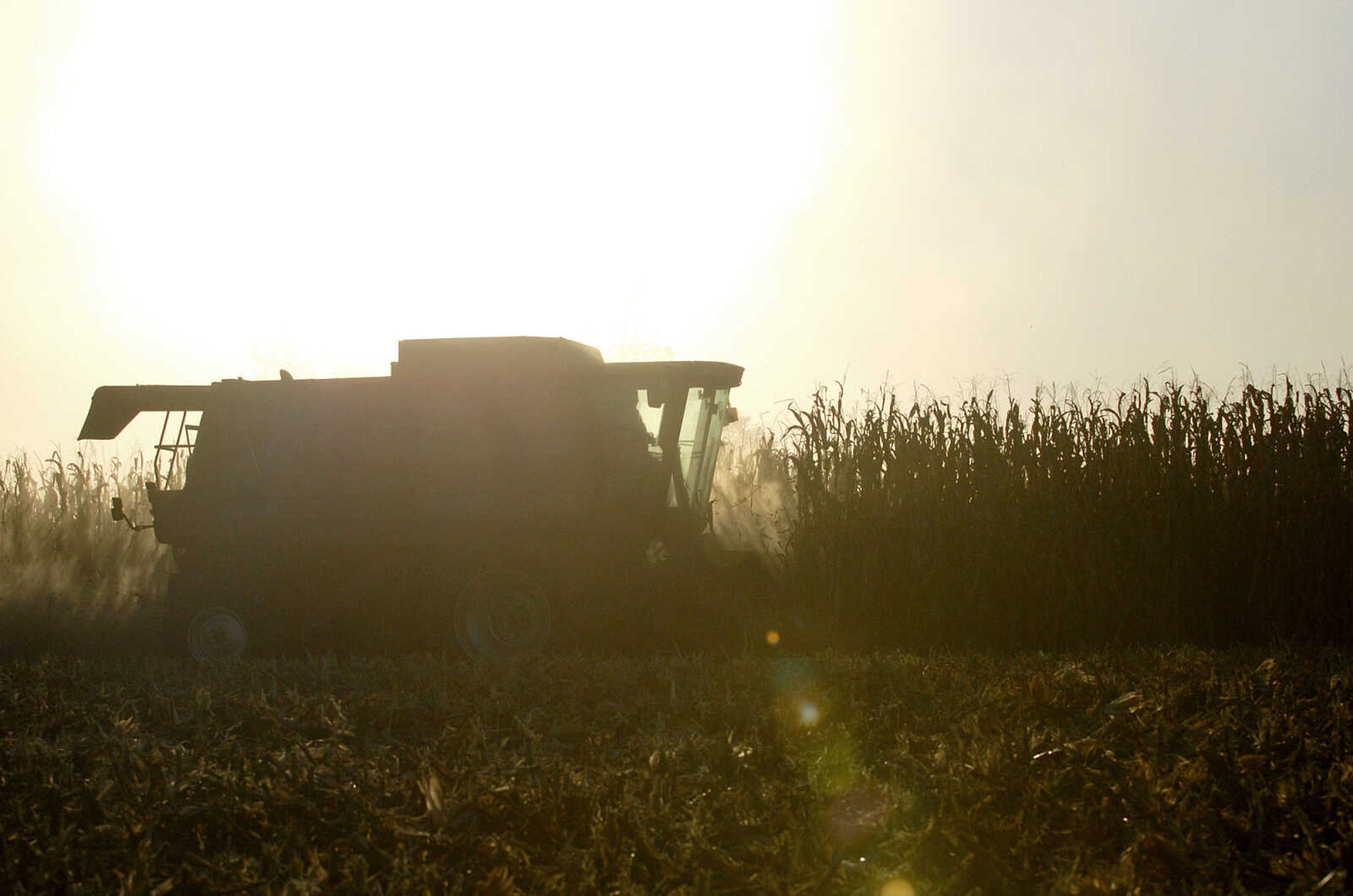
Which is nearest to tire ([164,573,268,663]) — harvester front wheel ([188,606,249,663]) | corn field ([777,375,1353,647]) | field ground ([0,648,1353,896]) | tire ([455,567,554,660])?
harvester front wheel ([188,606,249,663])

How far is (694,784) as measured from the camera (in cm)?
471

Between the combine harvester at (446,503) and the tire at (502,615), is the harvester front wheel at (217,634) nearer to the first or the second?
the combine harvester at (446,503)

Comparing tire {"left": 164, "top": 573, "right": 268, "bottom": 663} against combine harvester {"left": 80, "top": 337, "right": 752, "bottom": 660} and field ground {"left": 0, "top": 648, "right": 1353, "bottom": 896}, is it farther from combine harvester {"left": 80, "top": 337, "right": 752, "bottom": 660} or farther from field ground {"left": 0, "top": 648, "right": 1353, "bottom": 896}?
field ground {"left": 0, "top": 648, "right": 1353, "bottom": 896}

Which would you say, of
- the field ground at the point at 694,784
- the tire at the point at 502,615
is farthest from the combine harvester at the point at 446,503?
the field ground at the point at 694,784

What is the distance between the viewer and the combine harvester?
8688 mm

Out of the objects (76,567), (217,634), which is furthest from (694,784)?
(76,567)

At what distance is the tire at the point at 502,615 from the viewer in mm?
8734

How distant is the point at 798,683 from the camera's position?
6.45 m

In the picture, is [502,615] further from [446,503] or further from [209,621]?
[209,621]

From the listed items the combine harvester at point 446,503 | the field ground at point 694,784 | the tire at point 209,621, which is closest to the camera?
the field ground at point 694,784

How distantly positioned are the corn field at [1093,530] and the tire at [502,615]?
2762 millimetres

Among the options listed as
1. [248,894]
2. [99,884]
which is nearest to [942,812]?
[248,894]

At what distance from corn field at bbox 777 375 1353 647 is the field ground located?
3369 millimetres

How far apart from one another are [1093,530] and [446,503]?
5707 millimetres
